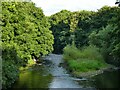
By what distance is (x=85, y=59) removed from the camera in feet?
202

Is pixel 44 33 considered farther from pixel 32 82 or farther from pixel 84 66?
pixel 32 82

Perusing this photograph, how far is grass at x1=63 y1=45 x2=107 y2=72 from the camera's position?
5417 centimetres

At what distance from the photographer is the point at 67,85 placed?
40.8 metres

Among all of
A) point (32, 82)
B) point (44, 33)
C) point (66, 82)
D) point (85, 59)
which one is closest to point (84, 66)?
point (85, 59)

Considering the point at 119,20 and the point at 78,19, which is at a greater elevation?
the point at 78,19

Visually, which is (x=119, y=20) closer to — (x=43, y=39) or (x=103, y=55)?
(x=103, y=55)

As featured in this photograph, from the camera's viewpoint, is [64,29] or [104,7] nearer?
[104,7]

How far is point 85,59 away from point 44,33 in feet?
63.4

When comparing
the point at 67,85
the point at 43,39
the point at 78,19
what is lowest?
the point at 67,85

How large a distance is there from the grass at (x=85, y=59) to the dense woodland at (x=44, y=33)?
1.75 m

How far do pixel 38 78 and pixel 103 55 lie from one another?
2119 cm

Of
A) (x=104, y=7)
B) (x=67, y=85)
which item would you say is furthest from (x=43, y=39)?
(x=67, y=85)

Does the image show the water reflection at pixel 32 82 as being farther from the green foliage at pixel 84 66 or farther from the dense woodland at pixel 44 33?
the green foliage at pixel 84 66

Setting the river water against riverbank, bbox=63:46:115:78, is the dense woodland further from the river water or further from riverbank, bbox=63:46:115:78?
the river water
